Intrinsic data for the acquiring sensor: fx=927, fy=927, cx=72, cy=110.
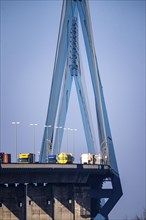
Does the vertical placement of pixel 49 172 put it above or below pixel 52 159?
below

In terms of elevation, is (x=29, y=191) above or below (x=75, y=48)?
below

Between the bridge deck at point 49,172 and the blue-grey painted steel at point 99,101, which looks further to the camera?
the blue-grey painted steel at point 99,101

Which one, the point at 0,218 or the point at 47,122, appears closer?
the point at 0,218

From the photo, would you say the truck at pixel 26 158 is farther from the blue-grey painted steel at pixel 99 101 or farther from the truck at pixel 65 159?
the blue-grey painted steel at pixel 99 101

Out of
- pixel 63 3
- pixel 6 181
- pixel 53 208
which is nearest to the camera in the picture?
pixel 6 181

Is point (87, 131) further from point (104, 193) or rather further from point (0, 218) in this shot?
point (0, 218)

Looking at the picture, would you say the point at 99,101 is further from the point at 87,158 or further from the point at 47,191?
the point at 47,191

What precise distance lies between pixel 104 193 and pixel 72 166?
16470 millimetres

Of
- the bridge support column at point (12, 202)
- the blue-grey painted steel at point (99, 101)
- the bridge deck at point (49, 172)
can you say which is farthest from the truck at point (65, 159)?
the bridge support column at point (12, 202)

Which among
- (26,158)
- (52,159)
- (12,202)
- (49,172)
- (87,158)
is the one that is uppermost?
(26,158)

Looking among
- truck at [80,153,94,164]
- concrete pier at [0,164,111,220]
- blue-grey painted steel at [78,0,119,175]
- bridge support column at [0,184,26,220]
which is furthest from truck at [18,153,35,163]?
truck at [80,153,94,164]

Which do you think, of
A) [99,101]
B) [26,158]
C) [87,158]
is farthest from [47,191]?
[99,101]

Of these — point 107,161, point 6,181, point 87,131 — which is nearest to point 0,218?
point 6,181

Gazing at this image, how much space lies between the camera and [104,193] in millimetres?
130500
